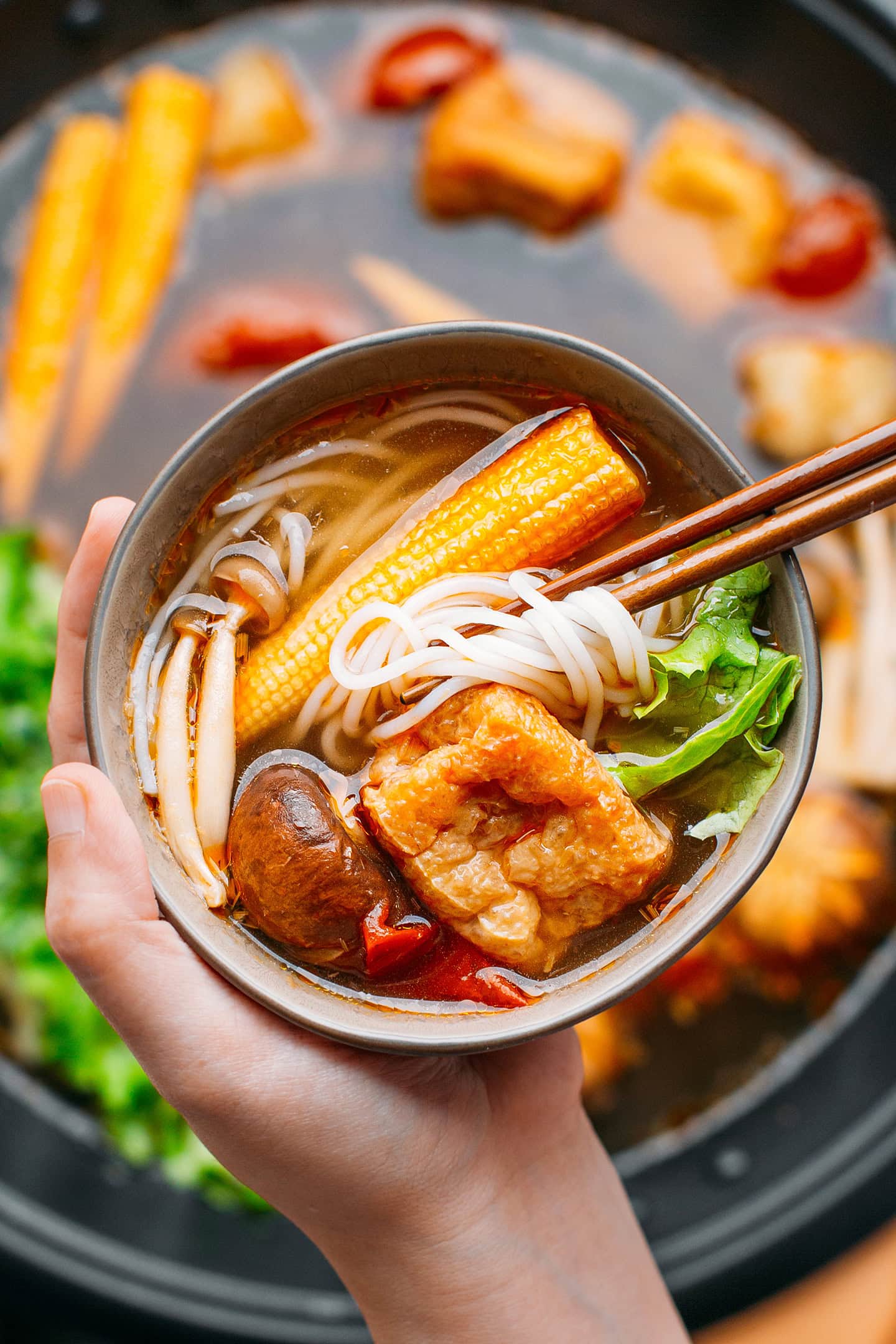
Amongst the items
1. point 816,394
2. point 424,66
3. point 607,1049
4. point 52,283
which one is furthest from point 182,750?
point 424,66

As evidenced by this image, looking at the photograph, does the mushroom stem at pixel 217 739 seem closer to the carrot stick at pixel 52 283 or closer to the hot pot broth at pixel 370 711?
the hot pot broth at pixel 370 711

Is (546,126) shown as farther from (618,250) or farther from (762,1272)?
(762,1272)

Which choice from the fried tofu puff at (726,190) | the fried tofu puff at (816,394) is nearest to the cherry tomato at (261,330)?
the fried tofu puff at (726,190)

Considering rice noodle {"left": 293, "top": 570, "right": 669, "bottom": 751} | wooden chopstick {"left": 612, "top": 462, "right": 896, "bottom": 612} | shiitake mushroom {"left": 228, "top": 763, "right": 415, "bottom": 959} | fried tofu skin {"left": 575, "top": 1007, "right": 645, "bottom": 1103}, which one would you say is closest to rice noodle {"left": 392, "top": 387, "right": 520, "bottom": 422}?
rice noodle {"left": 293, "top": 570, "right": 669, "bottom": 751}

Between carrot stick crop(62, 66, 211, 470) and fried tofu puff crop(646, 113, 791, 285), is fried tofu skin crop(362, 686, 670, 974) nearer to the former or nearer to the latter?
carrot stick crop(62, 66, 211, 470)

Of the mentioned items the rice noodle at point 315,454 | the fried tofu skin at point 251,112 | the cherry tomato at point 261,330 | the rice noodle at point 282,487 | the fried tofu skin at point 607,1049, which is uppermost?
the fried tofu skin at point 251,112

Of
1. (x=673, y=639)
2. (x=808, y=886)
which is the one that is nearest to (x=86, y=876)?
(x=673, y=639)
